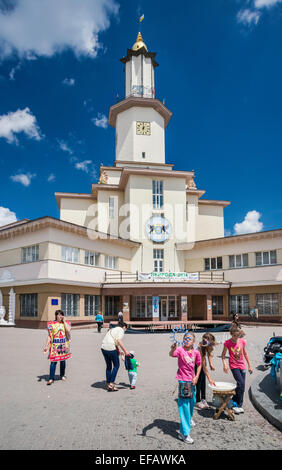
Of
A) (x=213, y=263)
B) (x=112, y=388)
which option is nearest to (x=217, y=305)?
(x=213, y=263)

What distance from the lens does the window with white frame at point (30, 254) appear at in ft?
84.9

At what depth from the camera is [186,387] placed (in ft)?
17.4

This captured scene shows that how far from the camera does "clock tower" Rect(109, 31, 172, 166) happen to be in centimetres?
3956

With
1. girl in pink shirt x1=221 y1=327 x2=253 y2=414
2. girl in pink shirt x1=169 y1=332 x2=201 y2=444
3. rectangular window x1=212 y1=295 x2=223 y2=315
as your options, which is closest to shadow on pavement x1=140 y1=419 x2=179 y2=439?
girl in pink shirt x1=169 y1=332 x2=201 y2=444

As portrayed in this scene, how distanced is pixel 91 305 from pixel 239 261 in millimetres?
13610

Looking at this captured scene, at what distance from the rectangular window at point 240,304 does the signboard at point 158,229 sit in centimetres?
857

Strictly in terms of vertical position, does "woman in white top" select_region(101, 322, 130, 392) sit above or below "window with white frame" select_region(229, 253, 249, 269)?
below

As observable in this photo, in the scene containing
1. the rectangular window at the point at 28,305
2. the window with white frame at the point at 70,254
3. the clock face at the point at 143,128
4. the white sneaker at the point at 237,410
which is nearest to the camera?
the white sneaker at the point at 237,410

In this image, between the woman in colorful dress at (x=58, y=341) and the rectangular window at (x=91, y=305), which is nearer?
the woman in colorful dress at (x=58, y=341)

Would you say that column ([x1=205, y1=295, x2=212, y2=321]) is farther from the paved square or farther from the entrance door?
the paved square

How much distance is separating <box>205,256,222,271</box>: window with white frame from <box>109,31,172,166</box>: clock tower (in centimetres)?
1229

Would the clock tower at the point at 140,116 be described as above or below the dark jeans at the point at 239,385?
above

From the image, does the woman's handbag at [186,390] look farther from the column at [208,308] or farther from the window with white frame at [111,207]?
the window with white frame at [111,207]

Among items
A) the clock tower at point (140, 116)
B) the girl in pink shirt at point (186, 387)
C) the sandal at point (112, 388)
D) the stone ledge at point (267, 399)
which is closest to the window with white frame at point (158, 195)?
the clock tower at point (140, 116)
